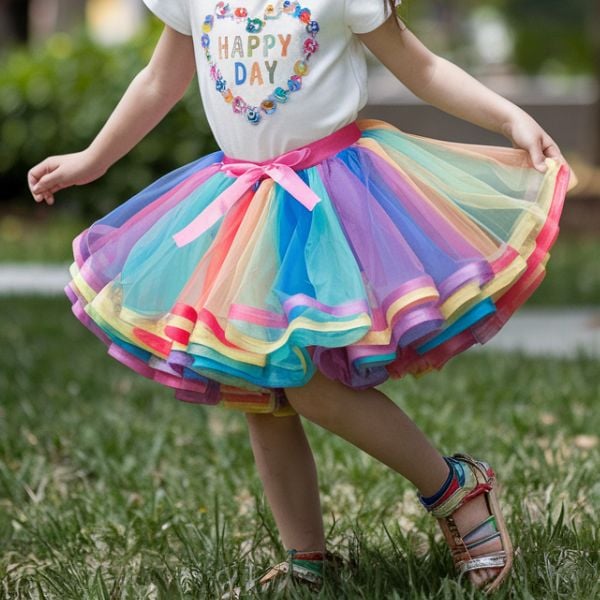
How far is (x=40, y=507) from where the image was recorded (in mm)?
3424

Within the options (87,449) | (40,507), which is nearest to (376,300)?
(40,507)

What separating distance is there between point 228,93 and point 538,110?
67.4ft

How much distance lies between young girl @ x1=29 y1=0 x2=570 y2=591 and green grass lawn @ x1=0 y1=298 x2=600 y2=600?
174 mm

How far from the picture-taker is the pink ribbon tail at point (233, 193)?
2.56 meters

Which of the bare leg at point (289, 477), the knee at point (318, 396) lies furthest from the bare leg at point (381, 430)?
the bare leg at point (289, 477)

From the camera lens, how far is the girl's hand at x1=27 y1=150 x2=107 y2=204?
291 cm

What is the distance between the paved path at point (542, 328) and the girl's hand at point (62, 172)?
9.88 ft

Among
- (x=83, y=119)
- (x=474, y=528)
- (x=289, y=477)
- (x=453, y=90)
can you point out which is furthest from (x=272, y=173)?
(x=83, y=119)

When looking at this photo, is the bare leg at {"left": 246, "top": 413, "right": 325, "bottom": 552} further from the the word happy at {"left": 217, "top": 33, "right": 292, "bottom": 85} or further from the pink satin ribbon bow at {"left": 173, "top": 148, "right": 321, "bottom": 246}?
the the word happy at {"left": 217, "top": 33, "right": 292, "bottom": 85}

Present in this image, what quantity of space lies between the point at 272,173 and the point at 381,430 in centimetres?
57

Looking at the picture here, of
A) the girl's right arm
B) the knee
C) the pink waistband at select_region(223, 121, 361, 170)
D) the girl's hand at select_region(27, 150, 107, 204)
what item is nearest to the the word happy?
the pink waistband at select_region(223, 121, 361, 170)

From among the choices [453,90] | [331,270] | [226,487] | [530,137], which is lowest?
[226,487]

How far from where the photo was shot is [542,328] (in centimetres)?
660

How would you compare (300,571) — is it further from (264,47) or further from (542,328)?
(542,328)
